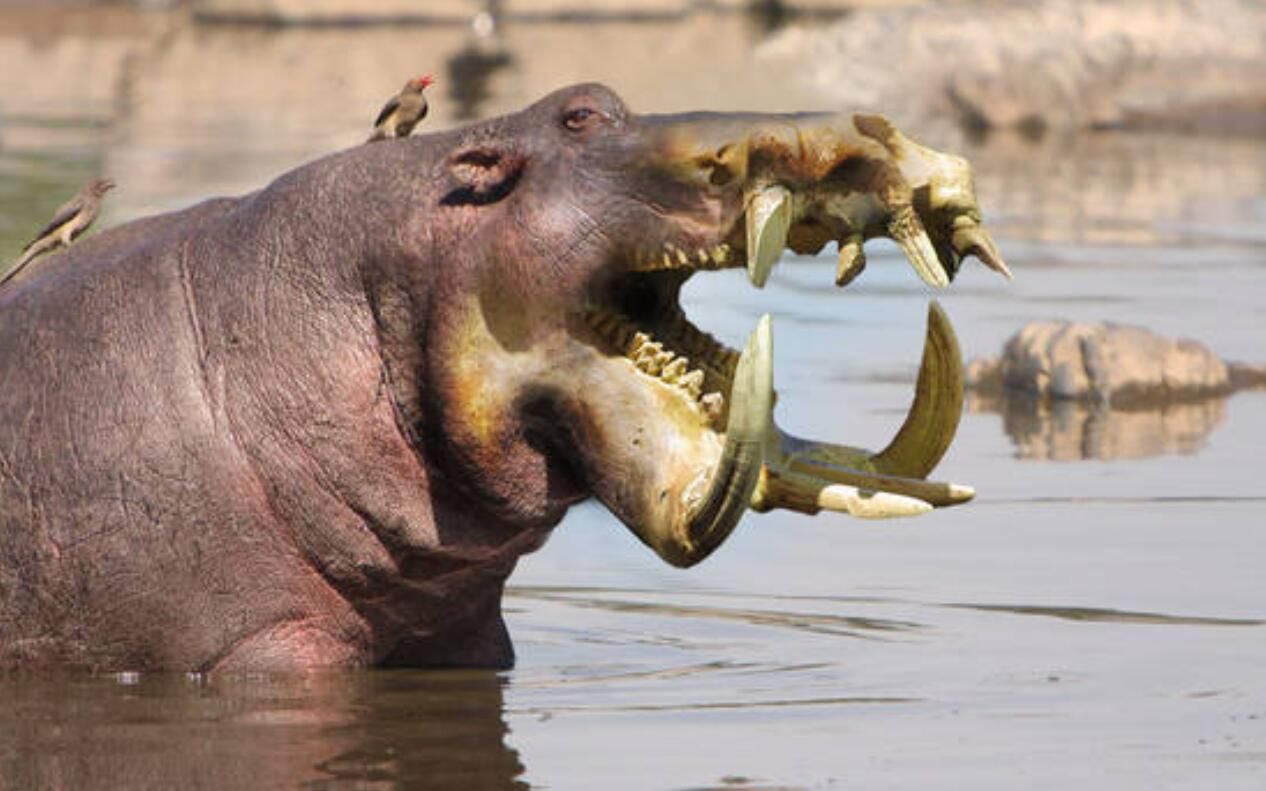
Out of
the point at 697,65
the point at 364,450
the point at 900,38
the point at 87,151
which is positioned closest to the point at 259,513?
the point at 364,450

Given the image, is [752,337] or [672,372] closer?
[752,337]

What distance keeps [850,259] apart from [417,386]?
3.22 ft

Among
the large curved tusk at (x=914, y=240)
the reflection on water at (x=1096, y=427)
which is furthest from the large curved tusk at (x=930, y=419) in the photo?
the reflection on water at (x=1096, y=427)

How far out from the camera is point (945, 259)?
6500 millimetres

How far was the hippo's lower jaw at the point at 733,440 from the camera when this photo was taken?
630 cm

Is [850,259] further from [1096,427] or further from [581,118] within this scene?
[1096,427]

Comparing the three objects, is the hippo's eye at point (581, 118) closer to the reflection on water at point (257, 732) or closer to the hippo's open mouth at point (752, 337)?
the hippo's open mouth at point (752, 337)

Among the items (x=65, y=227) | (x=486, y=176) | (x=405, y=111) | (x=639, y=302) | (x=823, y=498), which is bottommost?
(x=823, y=498)

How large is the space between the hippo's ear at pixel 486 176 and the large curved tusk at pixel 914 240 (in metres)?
0.83

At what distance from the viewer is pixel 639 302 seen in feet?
22.4

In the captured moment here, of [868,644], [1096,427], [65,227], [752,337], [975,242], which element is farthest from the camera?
[1096,427]

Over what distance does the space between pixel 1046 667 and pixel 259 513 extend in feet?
5.71

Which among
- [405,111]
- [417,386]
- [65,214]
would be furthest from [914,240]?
[65,214]

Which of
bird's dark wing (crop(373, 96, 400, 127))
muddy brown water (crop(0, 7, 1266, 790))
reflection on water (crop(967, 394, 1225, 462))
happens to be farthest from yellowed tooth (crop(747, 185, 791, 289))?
reflection on water (crop(967, 394, 1225, 462))
